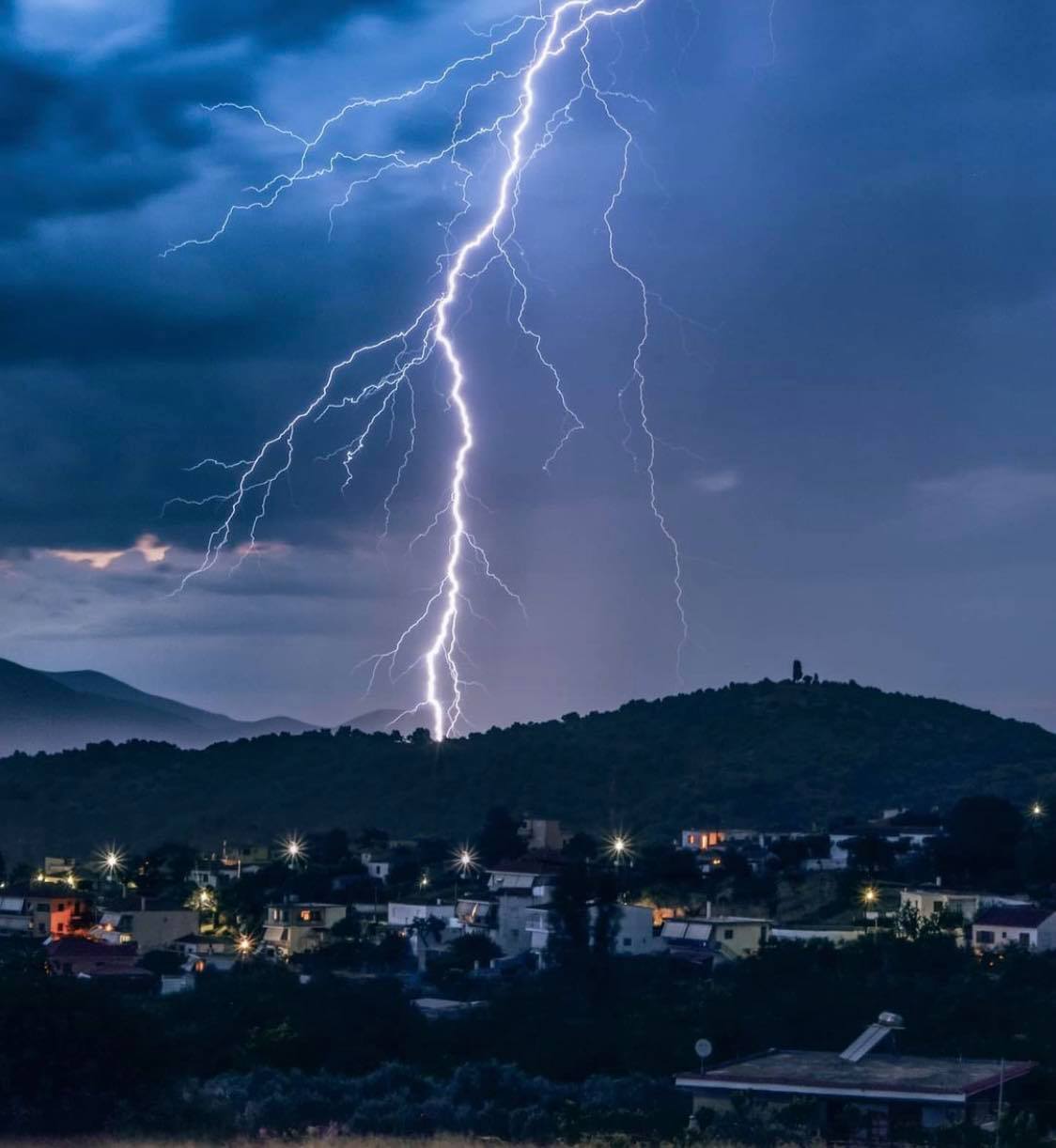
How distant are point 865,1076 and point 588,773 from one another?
208ft

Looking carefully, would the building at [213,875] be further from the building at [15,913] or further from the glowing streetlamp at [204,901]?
the building at [15,913]

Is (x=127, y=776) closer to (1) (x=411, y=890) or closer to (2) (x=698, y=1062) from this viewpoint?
(1) (x=411, y=890)

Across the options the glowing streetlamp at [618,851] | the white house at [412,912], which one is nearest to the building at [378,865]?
the glowing streetlamp at [618,851]

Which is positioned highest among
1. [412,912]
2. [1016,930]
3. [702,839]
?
[702,839]

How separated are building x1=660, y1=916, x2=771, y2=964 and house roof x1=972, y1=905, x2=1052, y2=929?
15.9ft

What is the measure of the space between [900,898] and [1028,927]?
5.84 meters

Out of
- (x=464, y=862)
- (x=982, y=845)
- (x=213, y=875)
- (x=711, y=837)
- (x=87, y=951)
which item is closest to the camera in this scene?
(x=87, y=951)

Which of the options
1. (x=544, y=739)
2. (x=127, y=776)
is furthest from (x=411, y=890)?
(x=127, y=776)

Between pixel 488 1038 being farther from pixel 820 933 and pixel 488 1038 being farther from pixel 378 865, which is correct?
pixel 378 865

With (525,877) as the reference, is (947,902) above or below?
below

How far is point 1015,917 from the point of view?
126 ft

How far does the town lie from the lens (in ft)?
63.0

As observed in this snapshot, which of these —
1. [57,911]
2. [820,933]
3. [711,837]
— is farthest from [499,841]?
[820,933]

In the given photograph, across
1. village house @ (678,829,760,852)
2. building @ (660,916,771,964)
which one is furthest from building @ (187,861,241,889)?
building @ (660,916,771,964)
